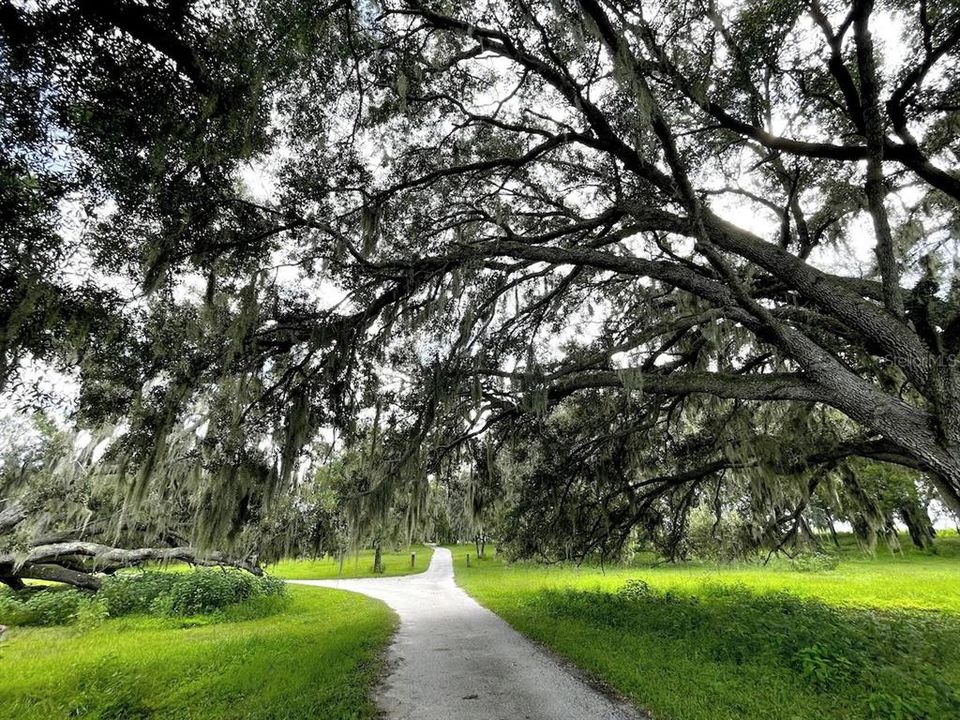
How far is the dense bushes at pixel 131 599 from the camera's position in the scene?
34.8 feet

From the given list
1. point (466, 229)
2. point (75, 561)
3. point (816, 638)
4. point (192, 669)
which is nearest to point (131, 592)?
point (75, 561)

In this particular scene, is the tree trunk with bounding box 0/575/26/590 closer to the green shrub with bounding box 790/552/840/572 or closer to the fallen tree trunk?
the fallen tree trunk

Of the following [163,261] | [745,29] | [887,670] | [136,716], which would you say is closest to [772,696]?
[887,670]

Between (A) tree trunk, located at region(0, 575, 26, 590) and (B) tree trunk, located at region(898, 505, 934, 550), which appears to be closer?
(A) tree trunk, located at region(0, 575, 26, 590)

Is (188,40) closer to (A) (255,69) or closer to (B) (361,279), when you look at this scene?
(A) (255,69)

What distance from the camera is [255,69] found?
4.13 meters

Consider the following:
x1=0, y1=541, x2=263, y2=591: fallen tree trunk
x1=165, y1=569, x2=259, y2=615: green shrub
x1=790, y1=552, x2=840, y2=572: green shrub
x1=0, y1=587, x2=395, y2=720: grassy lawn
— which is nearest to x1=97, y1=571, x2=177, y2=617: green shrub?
x1=165, y1=569, x2=259, y2=615: green shrub

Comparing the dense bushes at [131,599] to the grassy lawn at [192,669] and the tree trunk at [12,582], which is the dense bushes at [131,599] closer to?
the tree trunk at [12,582]

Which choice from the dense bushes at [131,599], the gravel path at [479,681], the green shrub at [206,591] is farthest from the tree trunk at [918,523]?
the dense bushes at [131,599]

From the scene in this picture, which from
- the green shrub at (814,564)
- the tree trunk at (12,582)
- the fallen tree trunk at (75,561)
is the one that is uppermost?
the fallen tree trunk at (75,561)

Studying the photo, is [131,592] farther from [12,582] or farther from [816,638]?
[816,638]

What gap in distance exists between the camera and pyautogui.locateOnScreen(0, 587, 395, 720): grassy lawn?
4852mm

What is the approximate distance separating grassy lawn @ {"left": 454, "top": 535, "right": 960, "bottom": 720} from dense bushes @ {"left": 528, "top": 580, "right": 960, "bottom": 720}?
18 mm

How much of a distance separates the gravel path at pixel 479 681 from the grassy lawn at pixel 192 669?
47cm
